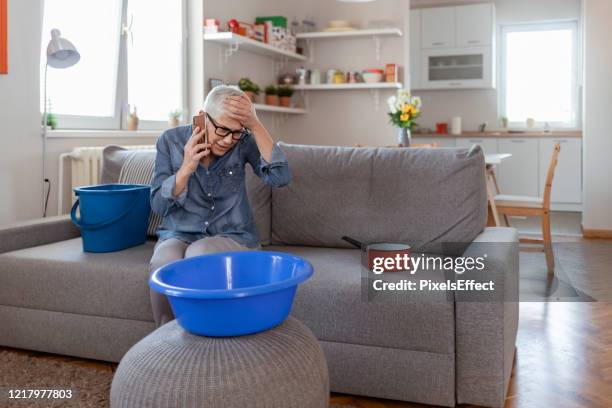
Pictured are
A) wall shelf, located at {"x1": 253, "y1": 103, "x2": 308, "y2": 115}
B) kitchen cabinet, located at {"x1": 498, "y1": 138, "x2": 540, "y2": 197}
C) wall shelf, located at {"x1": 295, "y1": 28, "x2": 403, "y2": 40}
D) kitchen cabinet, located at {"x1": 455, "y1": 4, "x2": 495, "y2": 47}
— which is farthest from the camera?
kitchen cabinet, located at {"x1": 455, "y1": 4, "x2": 495, "y2": 47}

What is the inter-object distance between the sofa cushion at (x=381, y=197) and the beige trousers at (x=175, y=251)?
472mm

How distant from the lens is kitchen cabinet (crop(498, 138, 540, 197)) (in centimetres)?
753

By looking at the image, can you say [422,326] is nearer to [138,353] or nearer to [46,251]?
[138,353]

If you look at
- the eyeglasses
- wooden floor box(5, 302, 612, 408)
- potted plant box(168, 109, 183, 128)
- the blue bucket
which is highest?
potted plant box(168, 109, 183, 128)

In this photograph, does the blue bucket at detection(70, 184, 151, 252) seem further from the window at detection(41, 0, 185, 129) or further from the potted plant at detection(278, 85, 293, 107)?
the potted plant at detection(278, 85, 293, 107)

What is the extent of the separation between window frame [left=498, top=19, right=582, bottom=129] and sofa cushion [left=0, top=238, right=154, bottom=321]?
6620 millimetres

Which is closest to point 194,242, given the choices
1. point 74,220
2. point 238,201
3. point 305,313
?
point 238,201

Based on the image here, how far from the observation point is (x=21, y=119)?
3.29m

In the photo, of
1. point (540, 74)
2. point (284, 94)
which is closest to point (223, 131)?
point (284, 94)

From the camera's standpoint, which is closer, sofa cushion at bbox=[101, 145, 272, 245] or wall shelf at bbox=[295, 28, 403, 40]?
sofa cushion at bbox=[101, 145, 272, 245]

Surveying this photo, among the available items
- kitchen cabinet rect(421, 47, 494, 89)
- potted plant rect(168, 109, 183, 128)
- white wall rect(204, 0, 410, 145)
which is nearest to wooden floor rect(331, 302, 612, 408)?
potted plant rect(168, 109, 183, 128)

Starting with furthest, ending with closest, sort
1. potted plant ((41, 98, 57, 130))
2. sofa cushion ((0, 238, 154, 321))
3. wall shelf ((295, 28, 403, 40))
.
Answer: wall shelf ((295, 28, 403, 40)) → potted plant ((41, 98, 57, 130)) → sofa cushion ((0, 238, 154, 321))

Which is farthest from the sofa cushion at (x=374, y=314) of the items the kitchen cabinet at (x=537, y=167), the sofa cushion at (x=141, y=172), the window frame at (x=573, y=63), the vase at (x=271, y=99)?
the window frame at (x=573, y=63)

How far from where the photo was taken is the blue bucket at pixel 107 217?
258cm
